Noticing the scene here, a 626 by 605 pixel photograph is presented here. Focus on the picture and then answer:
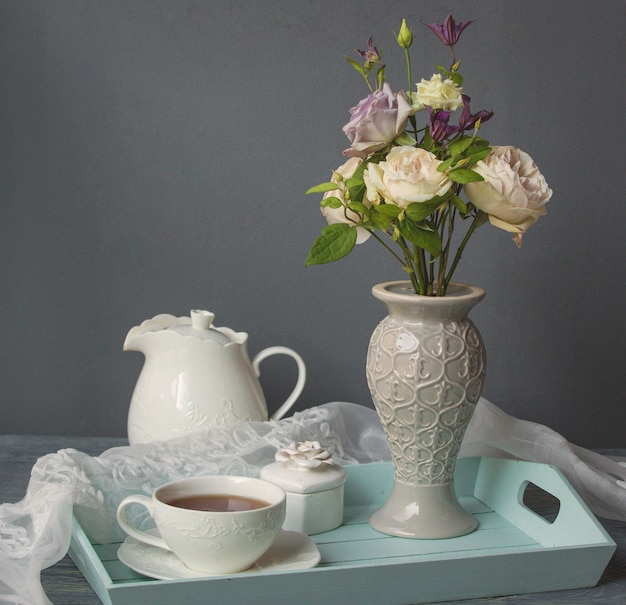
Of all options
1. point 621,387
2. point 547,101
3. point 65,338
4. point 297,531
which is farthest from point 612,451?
point 65,338

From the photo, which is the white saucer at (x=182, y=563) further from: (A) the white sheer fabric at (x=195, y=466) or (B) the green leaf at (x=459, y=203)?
(B) the green leaf at (x=459, y=203)

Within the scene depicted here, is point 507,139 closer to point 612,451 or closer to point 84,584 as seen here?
point 612,451

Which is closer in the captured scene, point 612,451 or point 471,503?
point 471,503

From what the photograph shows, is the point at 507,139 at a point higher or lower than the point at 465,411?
higher

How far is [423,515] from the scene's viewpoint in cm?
109

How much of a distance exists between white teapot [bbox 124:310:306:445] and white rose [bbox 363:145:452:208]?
1.41 feet

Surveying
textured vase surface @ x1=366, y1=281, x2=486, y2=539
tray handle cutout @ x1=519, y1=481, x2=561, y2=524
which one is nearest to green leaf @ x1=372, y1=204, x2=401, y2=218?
textured vase surface @ x1=366, y1=281, x2=486, y2=539

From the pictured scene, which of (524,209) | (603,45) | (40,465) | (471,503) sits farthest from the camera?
(603,45)

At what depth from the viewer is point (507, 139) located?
1.54m

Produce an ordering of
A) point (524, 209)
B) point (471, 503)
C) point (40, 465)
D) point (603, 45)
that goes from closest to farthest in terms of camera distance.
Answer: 1. point (524, 209)
2. point (40, 465)
3. point (471, 503)
4. point (603, 45)

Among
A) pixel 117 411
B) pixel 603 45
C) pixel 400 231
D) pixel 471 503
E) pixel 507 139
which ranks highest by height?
pixel 603 45

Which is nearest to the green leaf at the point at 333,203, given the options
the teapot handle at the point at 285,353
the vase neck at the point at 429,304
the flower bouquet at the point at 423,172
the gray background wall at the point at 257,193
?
the flower bouquet at the point at 423,172

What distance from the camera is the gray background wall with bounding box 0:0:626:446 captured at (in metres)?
1.52

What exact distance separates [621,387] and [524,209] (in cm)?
74
